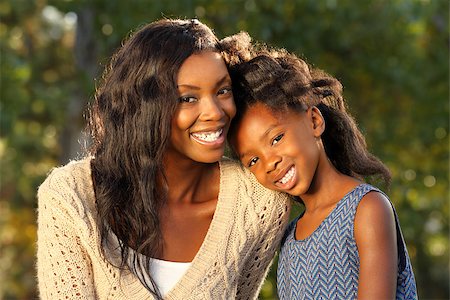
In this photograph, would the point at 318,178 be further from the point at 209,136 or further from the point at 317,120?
the point at 209,136

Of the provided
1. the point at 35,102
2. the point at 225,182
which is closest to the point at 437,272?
the point at 35,102

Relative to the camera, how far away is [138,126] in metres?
3.93

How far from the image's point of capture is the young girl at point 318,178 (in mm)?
3594

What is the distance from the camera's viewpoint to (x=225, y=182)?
423cm

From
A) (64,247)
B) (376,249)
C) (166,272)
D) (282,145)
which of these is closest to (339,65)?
(166,272)

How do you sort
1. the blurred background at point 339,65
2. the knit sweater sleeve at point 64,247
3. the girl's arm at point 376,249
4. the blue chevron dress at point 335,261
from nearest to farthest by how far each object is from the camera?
the girl's arm at point 376,249 < the blue chevron dress at point 335,261 < the knit sweater sleeve at point 64,247 < the blurred background at point 339,65

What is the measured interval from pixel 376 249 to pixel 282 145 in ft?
1.79

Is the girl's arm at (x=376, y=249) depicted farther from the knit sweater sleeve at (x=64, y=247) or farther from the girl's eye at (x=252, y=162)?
the knit sweater sleeve at (x=64, y=247)

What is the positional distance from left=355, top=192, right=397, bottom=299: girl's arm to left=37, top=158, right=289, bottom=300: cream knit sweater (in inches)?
24.9

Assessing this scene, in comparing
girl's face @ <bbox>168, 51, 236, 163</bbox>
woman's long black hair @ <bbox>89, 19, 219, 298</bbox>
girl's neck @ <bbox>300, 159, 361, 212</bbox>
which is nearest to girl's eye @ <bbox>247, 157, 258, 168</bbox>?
girl's face @ <bbox>168, 51, 236, 163</bbox>

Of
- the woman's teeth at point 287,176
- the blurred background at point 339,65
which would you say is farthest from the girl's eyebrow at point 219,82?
the blurred background at point 339,65

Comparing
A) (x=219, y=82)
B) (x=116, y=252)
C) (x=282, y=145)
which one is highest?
(x=219, y=82)

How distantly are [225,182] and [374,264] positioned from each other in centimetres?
90

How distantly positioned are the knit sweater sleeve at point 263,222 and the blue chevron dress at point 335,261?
262 millimetres
